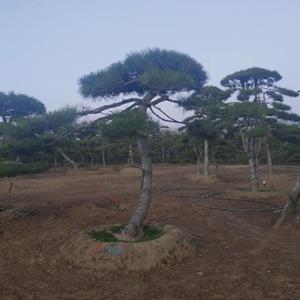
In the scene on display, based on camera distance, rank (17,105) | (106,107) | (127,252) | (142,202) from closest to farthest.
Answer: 1. (127,252)
2. (106,107)
3. (142,202)
4. (17,105)

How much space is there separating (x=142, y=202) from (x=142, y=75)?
1.98 meters

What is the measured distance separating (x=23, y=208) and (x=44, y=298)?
607 centimetres

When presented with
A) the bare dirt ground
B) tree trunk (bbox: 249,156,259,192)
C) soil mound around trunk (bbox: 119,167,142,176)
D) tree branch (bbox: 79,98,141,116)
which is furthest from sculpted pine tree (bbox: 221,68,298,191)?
soil mound around trunk (bbox: 119,167,142,176)

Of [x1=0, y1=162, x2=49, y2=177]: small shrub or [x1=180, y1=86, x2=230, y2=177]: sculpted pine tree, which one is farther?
[x1=0, y1=162, x2=49, y2=177]: small shrub

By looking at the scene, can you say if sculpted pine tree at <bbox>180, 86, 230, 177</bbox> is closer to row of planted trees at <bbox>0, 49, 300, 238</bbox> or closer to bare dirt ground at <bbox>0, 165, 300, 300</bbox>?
row of planted trees at <bbox>0, 49, 300, 238</bbox>

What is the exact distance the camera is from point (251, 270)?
16.9 ft

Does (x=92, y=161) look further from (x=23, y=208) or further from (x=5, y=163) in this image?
A: (x=5, y=163)

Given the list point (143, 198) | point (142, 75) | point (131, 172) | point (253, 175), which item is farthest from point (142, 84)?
point (131, 172)

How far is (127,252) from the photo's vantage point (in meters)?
5.44

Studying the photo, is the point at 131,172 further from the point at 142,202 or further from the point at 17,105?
the point at 142,202

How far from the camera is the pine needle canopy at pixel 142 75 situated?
222 inches

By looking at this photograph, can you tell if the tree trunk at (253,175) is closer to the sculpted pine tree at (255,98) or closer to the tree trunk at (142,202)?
the sculpted pine tree at (255,98)

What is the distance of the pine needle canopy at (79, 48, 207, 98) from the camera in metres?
5.64

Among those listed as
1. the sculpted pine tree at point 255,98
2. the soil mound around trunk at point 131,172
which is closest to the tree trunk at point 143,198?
the sculpted pine tree at point 255,98
